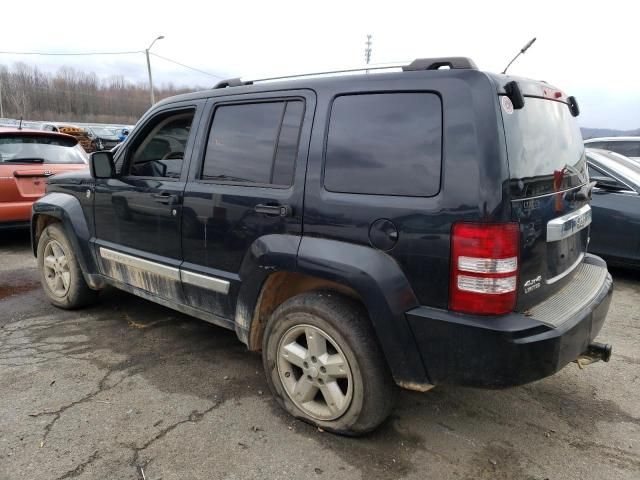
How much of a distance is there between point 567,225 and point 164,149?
2765 mm

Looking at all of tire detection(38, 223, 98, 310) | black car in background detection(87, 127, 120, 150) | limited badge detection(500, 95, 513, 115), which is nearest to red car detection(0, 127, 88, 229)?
tire detection(38, 223, 98, 310)

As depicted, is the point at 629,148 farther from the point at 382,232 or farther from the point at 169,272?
the point at 169,272

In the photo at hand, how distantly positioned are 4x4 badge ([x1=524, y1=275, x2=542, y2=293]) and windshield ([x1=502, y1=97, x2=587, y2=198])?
15.7 inches

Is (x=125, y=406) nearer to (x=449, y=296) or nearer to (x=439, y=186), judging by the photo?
(x=449, y=296)

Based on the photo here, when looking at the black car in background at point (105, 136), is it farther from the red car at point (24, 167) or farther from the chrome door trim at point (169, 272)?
the chrome door trim at point (169, 272)

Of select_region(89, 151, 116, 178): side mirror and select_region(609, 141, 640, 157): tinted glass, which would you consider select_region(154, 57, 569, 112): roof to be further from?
select_region(609, 141, 640, 157): tinted glass

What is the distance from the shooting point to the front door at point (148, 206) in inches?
131

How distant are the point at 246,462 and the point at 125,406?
0.95 m

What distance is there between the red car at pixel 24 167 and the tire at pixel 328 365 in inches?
207

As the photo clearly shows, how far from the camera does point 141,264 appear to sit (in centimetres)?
357

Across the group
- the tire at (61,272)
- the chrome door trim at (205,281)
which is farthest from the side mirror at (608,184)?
the tire at (61,272)

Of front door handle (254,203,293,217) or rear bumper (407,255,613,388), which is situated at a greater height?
front door handle (254,203,293,217)

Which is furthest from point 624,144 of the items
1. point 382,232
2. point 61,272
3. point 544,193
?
point 61,272

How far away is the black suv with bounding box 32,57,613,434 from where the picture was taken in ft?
7.01
